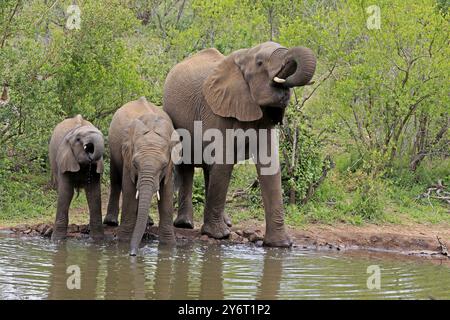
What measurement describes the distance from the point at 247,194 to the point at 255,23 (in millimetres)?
3553

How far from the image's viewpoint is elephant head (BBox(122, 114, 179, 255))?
11367 mm

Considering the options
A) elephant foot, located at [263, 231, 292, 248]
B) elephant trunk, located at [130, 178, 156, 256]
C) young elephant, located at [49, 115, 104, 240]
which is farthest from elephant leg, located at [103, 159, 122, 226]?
elephant foot, located at [263, 231, 292, 248]

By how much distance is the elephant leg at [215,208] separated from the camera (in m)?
12.4

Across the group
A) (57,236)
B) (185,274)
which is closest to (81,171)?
(57,236)

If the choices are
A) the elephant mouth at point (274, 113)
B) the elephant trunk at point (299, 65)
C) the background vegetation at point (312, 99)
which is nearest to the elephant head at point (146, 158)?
the elephant mouth at point (274, 113)

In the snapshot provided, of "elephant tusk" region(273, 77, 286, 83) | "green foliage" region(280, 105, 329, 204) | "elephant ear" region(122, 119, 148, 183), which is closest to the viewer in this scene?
"elephant tusk" region(273, 77, 286, 83)

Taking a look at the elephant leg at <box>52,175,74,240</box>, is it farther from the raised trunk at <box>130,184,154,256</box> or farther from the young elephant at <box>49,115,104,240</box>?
the raised trunk at <box>130,184,154,256</box>

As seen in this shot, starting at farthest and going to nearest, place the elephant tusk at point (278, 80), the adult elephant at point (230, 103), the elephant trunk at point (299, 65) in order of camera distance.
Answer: the adult elephant at point (230, 103), the elephant tusk at point (278, 80), the elephant trunk at point (299, 65)

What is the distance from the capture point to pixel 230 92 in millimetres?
12328

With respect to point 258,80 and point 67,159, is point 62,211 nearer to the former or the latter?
point 67,159

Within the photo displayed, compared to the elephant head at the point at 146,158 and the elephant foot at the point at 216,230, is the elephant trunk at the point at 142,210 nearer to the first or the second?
the elephant head at the point at 146,158

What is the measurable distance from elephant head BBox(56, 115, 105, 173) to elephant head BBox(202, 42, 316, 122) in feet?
5.14

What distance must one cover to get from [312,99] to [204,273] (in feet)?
27.3
